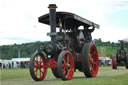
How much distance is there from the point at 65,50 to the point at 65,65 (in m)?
0.65

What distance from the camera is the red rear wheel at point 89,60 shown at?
41.1 feet

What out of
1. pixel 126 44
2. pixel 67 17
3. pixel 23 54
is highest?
pixel 67 17

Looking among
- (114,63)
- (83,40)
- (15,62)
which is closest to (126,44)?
(114,63)

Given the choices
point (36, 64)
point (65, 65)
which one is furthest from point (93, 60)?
point (36, 64)

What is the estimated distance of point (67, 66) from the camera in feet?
37.1

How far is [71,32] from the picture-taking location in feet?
43.9

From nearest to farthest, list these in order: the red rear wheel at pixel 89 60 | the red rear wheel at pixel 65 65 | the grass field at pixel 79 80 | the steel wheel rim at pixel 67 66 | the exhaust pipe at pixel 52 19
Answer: the grass field at pixel 79 80 < the red rear wheel at pixel 65 65 < the steel wheel rim at pixel 67 66 < the exhaust pipe at pixel 52 19 < the red rear wheel at pixel 89 60

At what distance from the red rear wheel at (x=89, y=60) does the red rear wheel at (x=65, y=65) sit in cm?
110

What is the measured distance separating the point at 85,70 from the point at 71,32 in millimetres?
1856

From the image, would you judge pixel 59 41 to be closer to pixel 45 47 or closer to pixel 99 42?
pixel 45 47

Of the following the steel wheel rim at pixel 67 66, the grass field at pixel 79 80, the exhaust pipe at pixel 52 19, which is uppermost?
the exhaust pipe at pixel 52 19

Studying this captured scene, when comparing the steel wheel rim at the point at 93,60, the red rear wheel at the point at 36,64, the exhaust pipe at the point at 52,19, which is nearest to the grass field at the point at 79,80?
the red rear wheel at the point at 36,64

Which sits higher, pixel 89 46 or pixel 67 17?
pixel 67 17

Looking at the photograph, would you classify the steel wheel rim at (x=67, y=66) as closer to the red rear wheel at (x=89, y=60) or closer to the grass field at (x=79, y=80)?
the grass field at (x=79, y=80)
